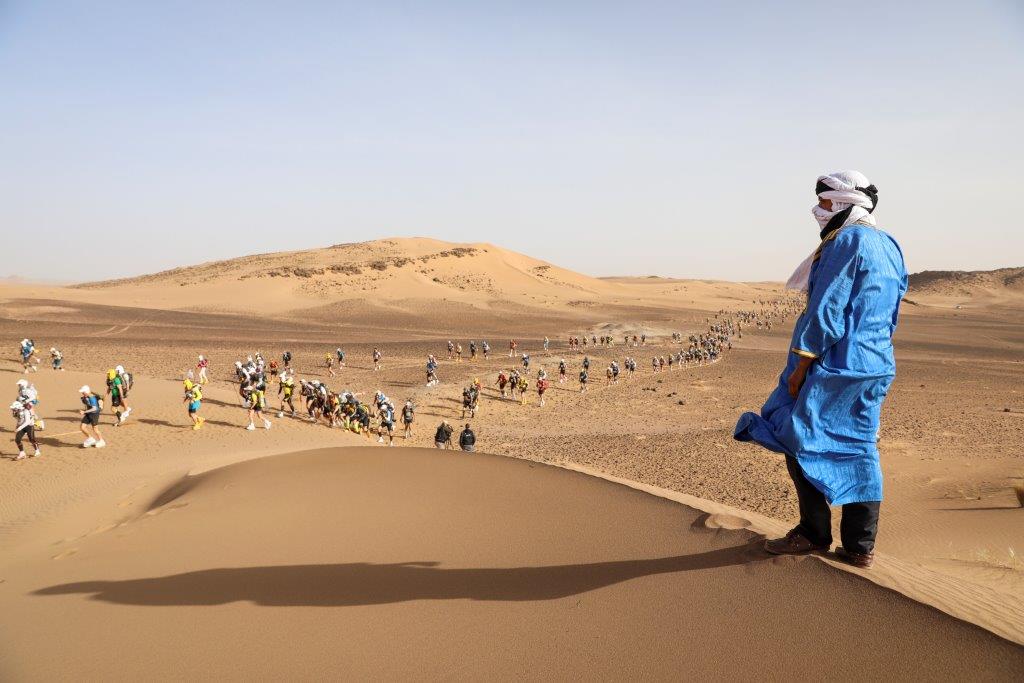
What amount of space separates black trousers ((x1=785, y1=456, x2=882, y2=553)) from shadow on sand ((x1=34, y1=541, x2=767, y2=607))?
0.37 meters

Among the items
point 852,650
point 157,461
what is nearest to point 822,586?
point 852,650

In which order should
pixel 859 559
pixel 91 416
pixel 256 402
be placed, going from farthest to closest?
pixel 256 402 → pixel 91 416 → pixel 859 559

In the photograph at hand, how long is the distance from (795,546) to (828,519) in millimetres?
266

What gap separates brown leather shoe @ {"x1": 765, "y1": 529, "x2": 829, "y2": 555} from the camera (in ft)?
13.4

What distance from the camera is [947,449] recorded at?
1856cm

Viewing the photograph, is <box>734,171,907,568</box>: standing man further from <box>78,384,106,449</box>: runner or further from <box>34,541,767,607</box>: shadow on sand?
<box>78,384,106,449</box>: runner

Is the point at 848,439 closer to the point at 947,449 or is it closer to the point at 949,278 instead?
the point at 947,449

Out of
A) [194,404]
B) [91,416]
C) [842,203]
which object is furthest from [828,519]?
[194,404]

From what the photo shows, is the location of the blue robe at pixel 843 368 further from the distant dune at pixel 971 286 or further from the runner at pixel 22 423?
the distant dune at pixel 971 286

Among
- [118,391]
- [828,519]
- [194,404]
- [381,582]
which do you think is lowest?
[194,404]

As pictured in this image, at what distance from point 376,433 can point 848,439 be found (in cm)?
1979

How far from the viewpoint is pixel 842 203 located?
13.3ft

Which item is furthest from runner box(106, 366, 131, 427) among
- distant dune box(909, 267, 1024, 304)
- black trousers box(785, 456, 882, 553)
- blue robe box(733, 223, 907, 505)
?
distant dune box(909, 267, 1024, 304)

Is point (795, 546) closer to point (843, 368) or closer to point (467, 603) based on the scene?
point (843, 368)
